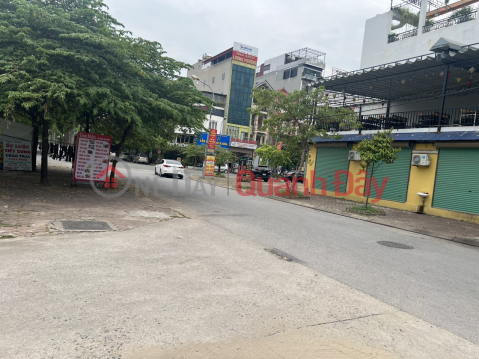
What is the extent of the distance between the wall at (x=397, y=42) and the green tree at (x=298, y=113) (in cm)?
916

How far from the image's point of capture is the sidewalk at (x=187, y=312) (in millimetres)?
3279

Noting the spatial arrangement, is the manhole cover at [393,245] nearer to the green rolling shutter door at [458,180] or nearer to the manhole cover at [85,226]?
the manhole cover at [85,226]

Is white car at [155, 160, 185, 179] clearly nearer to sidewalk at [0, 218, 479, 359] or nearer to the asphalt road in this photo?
the asphalt road

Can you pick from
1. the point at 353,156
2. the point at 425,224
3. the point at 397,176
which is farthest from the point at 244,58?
the point at 425,224

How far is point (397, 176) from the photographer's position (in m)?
17.7

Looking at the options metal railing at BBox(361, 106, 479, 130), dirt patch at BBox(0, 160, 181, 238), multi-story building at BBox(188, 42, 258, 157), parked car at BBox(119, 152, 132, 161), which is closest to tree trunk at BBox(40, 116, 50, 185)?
dirt patch at BBox(0, 160, 181, 238)

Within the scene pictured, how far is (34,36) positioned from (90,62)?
6.67 feet

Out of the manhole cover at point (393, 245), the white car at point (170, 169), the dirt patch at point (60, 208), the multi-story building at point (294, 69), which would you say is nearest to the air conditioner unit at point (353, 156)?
the manhole cover at point (393, 245)

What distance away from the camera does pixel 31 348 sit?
306cm

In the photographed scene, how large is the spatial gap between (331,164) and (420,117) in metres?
5.66

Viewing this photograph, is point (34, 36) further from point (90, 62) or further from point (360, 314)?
point (360, 314)

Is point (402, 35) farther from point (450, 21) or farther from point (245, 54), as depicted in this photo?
point (245, 54)

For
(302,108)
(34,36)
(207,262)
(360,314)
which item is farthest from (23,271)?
(302,108)

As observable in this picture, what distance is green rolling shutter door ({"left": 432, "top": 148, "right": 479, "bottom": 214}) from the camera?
14398mm
